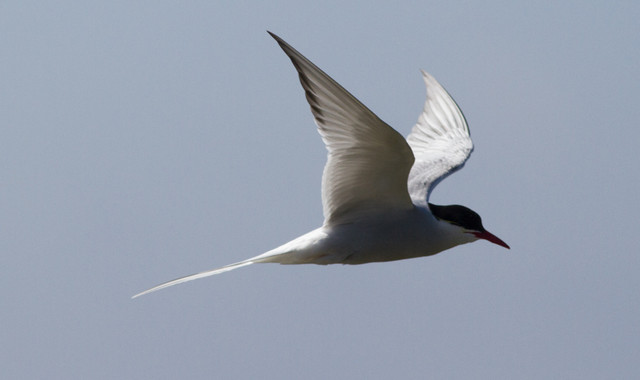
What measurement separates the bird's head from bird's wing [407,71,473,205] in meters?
0.71

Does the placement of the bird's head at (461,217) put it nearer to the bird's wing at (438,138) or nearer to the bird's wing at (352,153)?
the bird's wing at (352,153)

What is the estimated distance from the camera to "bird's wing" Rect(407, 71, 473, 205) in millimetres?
7930

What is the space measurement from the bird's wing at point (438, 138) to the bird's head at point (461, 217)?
0.71m

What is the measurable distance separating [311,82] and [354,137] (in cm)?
68

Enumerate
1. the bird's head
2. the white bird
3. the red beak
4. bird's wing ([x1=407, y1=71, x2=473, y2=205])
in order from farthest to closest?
bird's wing ([x1=407, y1=71, x2=473, y2=205]) → the red beak → the bird's head → the white bird

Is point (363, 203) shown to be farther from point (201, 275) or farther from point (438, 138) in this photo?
point (438, 138)

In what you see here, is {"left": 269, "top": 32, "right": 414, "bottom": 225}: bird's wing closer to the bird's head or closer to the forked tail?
the bird's head

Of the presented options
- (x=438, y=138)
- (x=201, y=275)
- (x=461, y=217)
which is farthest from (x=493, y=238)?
(x=201, y=275)

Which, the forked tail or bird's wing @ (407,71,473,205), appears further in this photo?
bird's wing @ (407,71,473,205)

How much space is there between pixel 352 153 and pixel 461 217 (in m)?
1.44

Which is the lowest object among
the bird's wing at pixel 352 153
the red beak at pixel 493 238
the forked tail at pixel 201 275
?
the red beak at pixel 493 238

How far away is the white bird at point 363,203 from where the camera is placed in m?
5.54

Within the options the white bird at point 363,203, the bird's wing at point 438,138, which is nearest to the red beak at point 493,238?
the white bird at point 363,203

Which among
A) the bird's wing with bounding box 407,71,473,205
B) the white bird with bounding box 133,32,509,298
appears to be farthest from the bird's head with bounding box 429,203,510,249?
the bird's wing with bounding box 407,71,473,205
